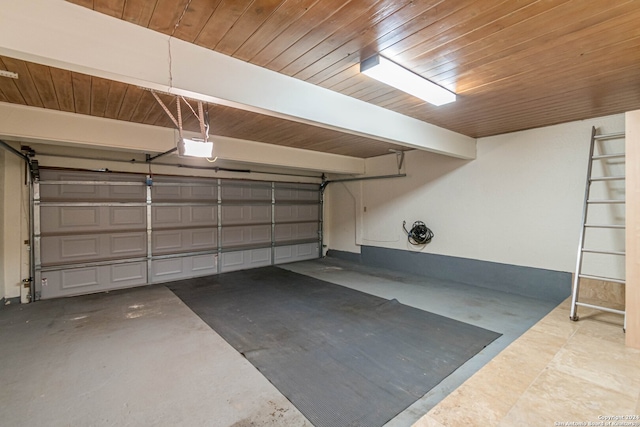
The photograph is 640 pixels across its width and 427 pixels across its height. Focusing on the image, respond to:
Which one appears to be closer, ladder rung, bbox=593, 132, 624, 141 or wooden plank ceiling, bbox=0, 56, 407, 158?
wooden plank ceiling, bbox=0, 56, 407, 158

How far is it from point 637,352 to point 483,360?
113cm

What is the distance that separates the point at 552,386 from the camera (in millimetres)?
1888

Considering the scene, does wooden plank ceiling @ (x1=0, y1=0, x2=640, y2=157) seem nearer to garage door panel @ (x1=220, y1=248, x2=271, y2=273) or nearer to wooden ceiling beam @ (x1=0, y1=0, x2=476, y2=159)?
wooden ceiling beam @ (x1=0, y1=0, x2=476, y2=159)

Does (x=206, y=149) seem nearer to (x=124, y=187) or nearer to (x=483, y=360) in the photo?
(x=483, y=360)

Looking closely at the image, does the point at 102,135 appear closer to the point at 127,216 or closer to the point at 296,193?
the point at 127,216

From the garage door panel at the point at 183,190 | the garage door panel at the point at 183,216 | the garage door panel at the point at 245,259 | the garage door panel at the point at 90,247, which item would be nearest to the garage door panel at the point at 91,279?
the garage door panel at the point at 90,247

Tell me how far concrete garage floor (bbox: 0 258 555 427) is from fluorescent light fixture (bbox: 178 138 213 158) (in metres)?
1.82

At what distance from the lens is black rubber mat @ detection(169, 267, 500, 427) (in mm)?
2045

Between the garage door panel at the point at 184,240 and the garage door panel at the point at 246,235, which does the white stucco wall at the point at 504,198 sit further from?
the garage door panel at the point at 184,240

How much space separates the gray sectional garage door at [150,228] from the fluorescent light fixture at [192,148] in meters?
3.31

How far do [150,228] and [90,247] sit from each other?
Answer: 892 mm

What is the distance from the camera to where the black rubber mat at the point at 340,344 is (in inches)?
80.5

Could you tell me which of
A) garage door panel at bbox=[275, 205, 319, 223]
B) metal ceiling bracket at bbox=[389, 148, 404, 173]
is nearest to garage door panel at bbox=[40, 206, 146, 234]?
garage door panel at bbox=[275, 205, 319, 223]

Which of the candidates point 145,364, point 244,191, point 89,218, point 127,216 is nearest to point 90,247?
point 89,218
